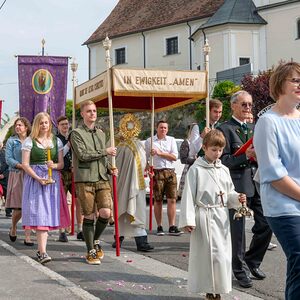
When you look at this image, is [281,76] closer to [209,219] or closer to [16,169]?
[209,219]

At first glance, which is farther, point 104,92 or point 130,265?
point 104,92

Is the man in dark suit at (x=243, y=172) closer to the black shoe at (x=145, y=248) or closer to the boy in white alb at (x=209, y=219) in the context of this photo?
the boy in white alb at (x=209, y=219)

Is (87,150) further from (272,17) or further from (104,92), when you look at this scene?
(272,17)

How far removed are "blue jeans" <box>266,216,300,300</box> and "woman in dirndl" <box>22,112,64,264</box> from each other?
14.4 feet

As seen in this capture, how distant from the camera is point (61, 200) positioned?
332 inches

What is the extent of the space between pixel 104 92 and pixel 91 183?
145 cm

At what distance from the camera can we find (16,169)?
992 centimetres

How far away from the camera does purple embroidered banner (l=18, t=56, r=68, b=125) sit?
509 inches

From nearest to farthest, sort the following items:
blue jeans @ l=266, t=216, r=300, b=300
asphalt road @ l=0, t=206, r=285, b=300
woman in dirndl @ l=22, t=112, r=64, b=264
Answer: blue jeans @ l=266, t=216, r=300, b=300 → asphalt road @ l=0, t=206, r=285, b=300 → woman in dirndl @ l=22, t=112, r=64, b=264

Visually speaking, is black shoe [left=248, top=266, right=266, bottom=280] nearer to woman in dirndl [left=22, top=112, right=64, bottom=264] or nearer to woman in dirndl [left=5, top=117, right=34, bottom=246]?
woman in dirndl [left=22, top=112, right=64, bottom=264]

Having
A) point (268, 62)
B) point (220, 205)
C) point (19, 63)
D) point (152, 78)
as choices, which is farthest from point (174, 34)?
point (220, 205)

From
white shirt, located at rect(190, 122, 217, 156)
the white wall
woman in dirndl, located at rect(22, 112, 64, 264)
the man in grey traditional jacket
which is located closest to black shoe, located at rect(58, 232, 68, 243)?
the man in grey traditional jacket

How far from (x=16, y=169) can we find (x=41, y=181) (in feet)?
7.32

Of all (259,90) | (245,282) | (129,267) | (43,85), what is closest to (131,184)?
(129,267)
